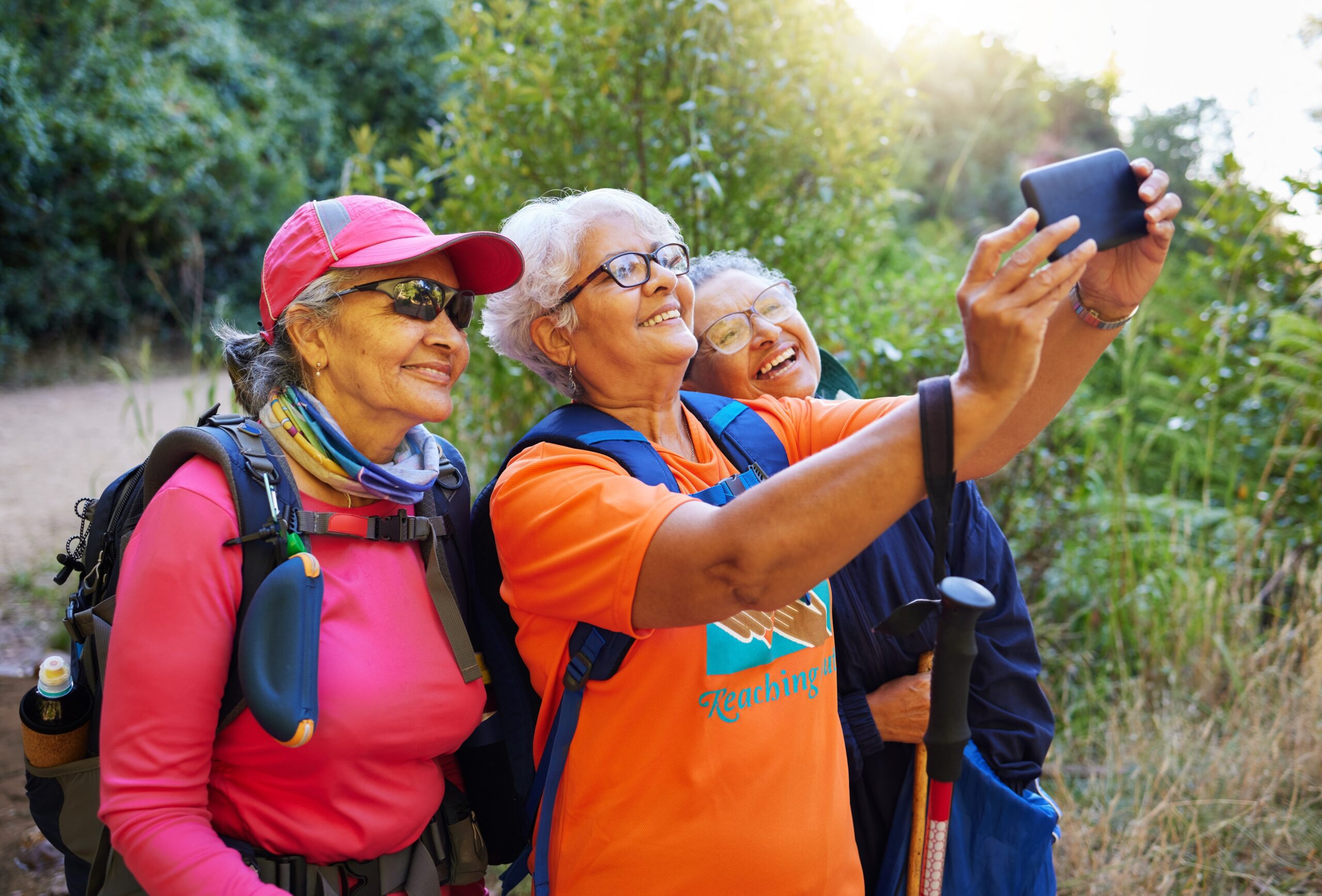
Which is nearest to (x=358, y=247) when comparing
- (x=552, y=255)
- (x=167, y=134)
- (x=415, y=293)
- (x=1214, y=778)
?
(x=415, y=293)

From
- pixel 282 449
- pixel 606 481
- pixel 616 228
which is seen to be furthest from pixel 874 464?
pixel 282 449

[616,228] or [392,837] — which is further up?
[616,228]

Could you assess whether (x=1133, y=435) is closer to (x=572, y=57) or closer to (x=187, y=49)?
(x=572, y=57)

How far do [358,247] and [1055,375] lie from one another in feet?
4.35

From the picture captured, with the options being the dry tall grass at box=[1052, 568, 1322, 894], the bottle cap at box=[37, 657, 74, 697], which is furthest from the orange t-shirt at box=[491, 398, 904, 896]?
the dry tall grass at box=[1052, 568, 1322, 894]

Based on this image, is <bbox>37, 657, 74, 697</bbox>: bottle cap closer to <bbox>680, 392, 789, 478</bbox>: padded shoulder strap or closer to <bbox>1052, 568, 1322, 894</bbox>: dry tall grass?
<bbox>680, 392, 789, 478</bbox>: padded shoulder strap

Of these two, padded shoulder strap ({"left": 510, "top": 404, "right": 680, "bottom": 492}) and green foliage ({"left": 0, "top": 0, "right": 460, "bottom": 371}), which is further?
green foliage ({"left": 0, "top": 0, "right": 460, "bottom": 371})

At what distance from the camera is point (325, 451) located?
1680 mm

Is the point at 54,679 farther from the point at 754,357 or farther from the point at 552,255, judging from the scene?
the point at 754,357

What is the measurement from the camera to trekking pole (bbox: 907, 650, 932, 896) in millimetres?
1762

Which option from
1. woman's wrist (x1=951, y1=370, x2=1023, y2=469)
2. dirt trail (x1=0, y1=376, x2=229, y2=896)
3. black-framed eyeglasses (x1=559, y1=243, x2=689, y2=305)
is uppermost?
black-framed eyeglasses (x1=559, y1=243, x2=689, y2=305)

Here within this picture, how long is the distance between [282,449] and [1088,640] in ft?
11.8

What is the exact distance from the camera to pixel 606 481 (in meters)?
1.37

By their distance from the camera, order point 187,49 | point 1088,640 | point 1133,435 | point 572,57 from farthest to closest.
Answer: point 187,49 < point 1133,435 < point 1088,640 < point 572,57
